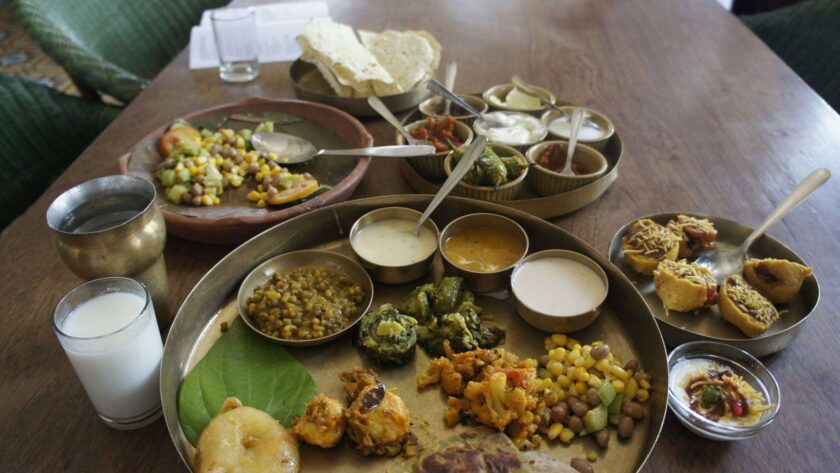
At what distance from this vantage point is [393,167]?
96.4 inches

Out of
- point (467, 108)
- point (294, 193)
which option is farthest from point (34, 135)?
point (467, 108)

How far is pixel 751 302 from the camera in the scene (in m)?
1.59

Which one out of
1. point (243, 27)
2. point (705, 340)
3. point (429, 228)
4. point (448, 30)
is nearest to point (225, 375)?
point (429, 228)

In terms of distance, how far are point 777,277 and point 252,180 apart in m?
1.93

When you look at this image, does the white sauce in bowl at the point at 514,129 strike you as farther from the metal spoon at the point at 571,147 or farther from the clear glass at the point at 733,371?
the clear glass at the point at 733,371

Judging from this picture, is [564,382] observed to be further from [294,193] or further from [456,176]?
[294,193]

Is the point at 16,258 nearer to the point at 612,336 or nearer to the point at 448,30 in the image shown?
the point at 612,336

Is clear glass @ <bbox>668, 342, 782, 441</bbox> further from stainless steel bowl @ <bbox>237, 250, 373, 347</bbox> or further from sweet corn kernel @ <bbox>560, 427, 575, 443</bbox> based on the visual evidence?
stainless steel bowl @ <bbox>237, 250, 373, 347</bbox>

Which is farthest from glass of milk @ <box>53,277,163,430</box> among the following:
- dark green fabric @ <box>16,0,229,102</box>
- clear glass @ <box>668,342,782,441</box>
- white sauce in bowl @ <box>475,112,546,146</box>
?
dark green fabric @ <box>16,0,229,102</box>

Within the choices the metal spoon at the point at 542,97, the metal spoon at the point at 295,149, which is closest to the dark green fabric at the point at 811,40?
the metal spoon at the point at 542,97

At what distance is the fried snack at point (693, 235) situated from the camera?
186 cm

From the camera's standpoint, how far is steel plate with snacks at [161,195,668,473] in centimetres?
136

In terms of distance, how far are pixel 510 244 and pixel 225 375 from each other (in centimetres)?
99

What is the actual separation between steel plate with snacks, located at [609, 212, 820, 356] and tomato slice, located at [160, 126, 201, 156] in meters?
1.81
